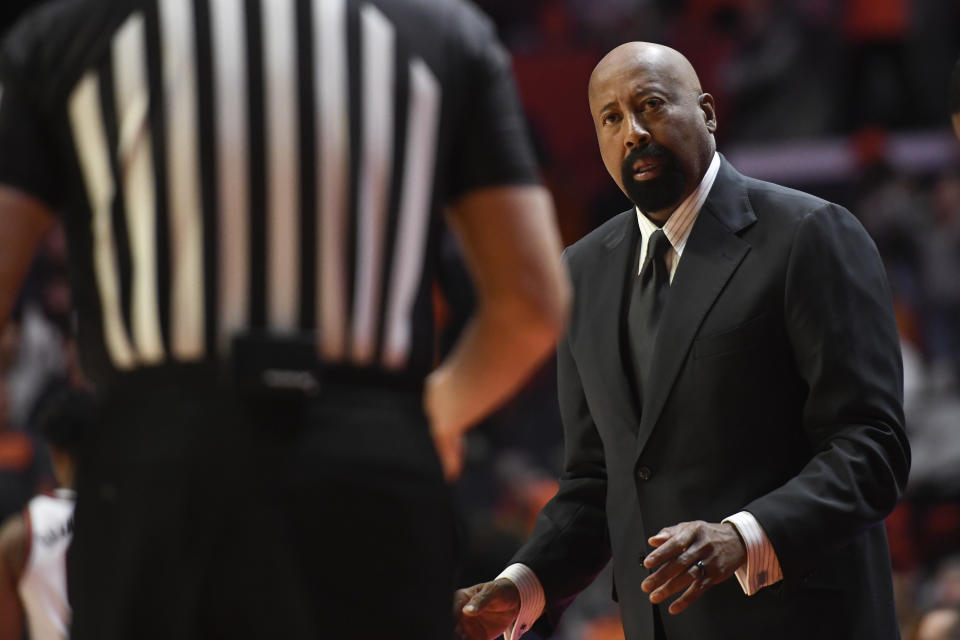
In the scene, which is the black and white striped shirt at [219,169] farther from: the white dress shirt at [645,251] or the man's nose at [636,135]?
the white dress shirt at [645,251]

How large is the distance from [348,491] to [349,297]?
0.83 ft

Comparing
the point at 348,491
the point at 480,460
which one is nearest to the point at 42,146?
the point at 348,491

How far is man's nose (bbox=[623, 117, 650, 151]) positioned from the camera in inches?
109

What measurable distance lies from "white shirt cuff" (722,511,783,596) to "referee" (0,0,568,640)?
0.81m

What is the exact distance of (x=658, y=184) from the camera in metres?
2.82

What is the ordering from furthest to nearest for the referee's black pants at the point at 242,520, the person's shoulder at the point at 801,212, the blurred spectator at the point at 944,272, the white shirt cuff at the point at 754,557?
the blurred spectator at the point at 944,272 < the person's shoulder at the point at 801,212 < the white shirt cuff at the point at 754,557 < the referee's black pants at the point at 242,520

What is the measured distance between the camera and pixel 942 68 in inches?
424

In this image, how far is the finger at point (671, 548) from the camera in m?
2.40

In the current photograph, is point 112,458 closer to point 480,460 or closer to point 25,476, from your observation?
point 25,476

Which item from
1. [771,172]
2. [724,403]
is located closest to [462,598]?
[724,403]

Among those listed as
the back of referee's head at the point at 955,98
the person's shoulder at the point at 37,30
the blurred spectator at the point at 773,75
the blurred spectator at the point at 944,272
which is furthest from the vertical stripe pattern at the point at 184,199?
the blurred spectator at the point at 773,75

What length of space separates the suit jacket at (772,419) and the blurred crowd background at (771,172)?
4.29m

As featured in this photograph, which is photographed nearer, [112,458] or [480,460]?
[112,458]

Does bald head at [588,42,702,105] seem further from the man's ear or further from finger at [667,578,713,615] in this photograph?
finger at [667,578,713,615]
